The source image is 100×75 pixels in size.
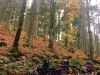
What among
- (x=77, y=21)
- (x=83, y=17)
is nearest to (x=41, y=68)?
(x=83, y=17)

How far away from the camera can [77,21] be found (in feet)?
144

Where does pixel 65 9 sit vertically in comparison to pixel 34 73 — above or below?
above

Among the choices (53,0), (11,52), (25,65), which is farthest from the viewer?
(53,0)

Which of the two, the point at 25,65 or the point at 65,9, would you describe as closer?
the point at 25,65

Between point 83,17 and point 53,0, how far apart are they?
29.8 feet

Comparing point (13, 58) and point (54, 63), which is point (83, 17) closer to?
point (54, 63)

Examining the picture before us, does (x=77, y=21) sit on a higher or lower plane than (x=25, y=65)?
higher

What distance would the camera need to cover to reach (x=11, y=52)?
13.6m

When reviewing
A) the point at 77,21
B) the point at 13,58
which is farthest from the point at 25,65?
the point at 77,21

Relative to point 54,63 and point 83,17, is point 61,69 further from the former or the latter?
point 83,17

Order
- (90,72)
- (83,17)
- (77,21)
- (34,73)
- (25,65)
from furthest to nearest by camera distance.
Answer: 1. (77,21)
2. (83,17)
3. (90,72)
4. (25,65)
5. (34,73)

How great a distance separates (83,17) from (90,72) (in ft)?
53.5

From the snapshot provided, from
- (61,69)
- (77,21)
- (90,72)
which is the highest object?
(77,21)

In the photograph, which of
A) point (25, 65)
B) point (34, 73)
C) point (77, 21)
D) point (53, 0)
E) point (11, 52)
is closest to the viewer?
point (34, 73)
